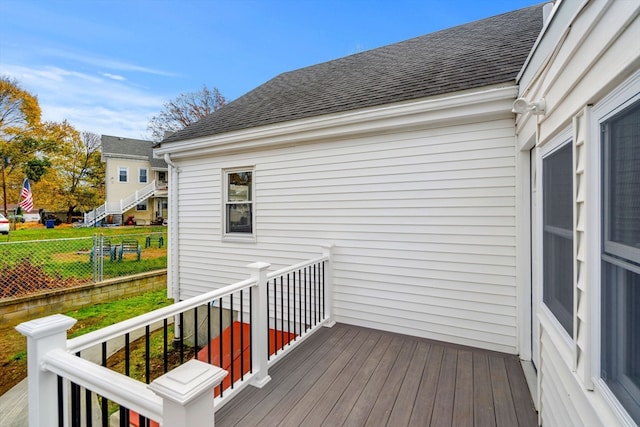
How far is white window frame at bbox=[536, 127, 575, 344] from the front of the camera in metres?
1.57

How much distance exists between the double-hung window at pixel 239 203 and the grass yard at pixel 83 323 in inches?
145

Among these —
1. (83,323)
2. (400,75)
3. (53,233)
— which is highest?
(400,75)

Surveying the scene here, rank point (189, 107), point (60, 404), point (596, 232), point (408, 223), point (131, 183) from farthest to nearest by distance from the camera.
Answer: point (131, 183)
point (189, 107)
point (408, 223)
point (60, 404)
point (596, 232)

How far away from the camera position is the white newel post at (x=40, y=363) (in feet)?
4.28

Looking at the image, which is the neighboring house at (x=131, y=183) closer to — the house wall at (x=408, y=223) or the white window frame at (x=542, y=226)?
the house wall at (x=408, y=223)

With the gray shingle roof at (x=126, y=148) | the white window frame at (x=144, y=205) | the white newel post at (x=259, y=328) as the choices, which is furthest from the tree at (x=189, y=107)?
the white newel post at (x=259, y=328)

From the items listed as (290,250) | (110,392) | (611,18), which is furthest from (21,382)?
(611,18)

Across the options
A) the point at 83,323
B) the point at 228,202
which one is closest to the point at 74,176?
the point at 83,323

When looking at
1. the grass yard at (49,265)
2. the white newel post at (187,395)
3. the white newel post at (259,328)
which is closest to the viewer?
the white newel post at (187,395)

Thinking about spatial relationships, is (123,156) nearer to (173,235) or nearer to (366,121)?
(173,235)

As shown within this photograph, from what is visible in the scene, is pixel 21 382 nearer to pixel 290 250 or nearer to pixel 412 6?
pixel 290 250

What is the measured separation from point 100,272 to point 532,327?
9702mm

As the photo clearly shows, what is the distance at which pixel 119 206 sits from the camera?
20.7m

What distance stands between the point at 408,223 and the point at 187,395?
3169 millimetres
